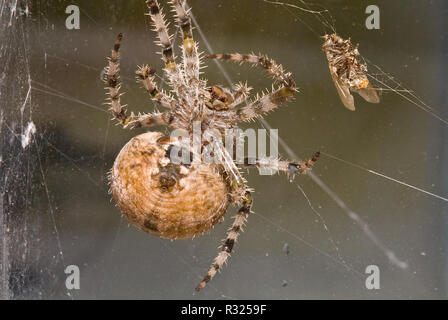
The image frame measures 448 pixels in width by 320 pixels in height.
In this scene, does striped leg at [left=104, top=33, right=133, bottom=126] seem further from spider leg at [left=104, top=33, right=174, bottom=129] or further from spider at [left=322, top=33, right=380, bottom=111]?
spider at [left=322, top=33, right=380, bottom=111]

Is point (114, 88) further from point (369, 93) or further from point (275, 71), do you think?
point (369, 93)

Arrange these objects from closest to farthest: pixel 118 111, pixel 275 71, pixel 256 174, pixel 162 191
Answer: pixel 162 191 → pixel 275 71 → pixel 118 111 → pixel 256 174

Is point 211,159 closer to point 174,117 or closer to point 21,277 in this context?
point 174,117

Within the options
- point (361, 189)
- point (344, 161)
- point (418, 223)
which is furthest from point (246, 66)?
point (418, 223)

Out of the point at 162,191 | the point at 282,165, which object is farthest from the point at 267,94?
the point at 162,191

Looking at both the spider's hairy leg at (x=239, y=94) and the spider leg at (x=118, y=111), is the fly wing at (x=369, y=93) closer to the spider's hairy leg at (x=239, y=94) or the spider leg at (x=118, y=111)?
the spider's hairy leg at (x=239, y=94)

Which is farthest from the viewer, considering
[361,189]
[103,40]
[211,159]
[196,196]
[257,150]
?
[361,189]
